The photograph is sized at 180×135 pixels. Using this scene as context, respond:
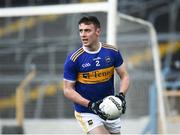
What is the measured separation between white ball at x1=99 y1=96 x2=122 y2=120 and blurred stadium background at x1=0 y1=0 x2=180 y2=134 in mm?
2799

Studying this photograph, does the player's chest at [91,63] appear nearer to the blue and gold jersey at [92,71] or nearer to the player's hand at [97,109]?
the blue and gold jersey at [92,71]

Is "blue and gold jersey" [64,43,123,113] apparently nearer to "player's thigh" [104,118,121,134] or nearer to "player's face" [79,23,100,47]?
"player's face" [79,23,100,47]

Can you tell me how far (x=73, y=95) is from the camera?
5.55 m

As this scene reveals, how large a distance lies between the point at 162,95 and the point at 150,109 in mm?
508

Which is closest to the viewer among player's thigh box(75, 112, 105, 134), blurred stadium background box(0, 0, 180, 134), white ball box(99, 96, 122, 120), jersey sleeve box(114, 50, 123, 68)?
white ball box(99, 96, 122, 120)

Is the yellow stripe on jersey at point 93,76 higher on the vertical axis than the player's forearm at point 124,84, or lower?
higher

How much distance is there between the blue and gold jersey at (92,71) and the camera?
561 centimetres

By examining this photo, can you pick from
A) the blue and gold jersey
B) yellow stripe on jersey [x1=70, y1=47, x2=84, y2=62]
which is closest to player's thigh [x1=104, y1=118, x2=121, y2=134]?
the blue and gold jersey

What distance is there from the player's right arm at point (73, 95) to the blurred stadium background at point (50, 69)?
8.74 ft

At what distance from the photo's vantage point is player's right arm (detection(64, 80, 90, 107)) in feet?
18.1

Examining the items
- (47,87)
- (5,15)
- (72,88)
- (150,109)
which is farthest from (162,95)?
(72,88)

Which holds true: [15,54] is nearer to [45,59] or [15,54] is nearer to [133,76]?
[45,59]

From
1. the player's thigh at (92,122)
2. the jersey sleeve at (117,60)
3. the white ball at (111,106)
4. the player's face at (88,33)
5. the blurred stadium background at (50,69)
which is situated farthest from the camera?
the blurred stadium background at (50,69)

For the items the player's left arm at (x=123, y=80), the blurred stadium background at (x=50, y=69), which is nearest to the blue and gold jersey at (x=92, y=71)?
the player's left arm at (x=123, y=80)
